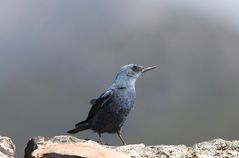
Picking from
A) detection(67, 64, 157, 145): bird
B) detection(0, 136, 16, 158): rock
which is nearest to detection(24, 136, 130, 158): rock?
detection(0, 136, 16, 158): rock

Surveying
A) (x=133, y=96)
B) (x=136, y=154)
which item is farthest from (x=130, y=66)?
(x=136, y=154)

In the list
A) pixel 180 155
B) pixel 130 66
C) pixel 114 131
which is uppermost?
pixel 130 66

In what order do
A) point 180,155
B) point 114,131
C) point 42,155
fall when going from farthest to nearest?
point 114,131, point 180,155, point 42,155

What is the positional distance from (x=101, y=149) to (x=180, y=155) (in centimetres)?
75

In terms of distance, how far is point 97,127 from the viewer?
41.1 ft

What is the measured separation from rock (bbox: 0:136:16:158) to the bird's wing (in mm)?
4943

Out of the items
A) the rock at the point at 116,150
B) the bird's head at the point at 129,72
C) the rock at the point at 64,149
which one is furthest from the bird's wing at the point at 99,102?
the rock at the point at 64,149

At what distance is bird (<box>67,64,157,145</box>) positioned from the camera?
1232cm

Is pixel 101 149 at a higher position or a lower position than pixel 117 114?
lower

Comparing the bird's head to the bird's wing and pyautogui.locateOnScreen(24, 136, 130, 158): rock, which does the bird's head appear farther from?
pyautogui.locateOnScreen(24, 136, 130, 158): rock

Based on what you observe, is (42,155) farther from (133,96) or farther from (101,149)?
(133,96)

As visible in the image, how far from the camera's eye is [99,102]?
12648 millimetres

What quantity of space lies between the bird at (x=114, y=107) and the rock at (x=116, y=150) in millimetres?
4374

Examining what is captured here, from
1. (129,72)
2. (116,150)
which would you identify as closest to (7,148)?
(116,150)
